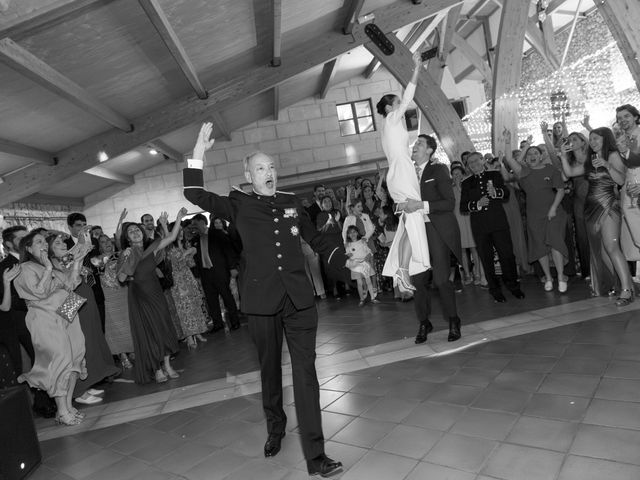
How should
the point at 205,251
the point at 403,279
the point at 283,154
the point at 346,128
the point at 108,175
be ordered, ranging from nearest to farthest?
the point at 403,279 < the point at 205,251 < the point at 108,175 < the point at 283,154 < the point at 346,128

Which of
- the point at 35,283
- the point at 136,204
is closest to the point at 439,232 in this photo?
the point at 35,283

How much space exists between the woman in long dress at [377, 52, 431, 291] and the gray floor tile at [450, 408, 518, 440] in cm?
138

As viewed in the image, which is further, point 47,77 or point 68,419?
point 47,77

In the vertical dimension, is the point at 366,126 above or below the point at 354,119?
below

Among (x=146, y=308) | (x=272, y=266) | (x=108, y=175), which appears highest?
(x=108, y=175)

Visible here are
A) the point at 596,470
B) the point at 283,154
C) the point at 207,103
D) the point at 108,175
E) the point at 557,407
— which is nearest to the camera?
the point at 596,470

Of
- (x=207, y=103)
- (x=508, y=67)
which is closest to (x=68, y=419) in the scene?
(x=207, y=103)

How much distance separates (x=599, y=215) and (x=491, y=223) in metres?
1.06

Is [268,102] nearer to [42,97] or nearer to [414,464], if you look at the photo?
[42,97]

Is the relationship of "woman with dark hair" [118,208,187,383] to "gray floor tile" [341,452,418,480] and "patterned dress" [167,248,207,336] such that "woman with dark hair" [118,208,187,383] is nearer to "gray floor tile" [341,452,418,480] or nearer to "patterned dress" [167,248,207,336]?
"patterned dress" [167,248,207,336]

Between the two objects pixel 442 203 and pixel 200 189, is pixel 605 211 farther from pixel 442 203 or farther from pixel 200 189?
pixel 200 189

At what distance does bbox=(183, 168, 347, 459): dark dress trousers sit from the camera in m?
2.33

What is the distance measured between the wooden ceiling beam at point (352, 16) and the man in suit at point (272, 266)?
6051mm

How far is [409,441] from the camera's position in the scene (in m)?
2.42
